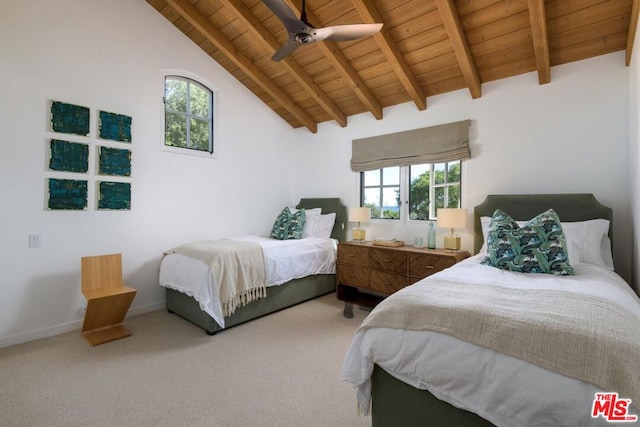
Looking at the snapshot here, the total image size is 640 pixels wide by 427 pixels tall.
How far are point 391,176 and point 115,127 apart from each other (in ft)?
A: 11.1

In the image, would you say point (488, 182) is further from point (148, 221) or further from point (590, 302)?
point (148, 221)

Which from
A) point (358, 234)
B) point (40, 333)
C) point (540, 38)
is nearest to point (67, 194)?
point (40, 333)

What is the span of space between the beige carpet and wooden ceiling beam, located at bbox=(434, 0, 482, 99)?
9.57 feet

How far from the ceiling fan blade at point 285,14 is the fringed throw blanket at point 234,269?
6.90 feet

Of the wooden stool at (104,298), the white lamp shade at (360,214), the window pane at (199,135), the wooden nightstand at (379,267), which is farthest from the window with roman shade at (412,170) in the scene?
the wooden stool at (104,298)

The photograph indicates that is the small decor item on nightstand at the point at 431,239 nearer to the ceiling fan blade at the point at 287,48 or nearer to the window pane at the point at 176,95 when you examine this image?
the ceiling fan blade at the point at 287,48

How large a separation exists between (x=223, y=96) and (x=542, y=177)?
4.12m

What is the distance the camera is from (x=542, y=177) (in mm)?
3016

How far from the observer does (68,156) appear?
303 cm

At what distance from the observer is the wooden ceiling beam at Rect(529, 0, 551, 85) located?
2379mm

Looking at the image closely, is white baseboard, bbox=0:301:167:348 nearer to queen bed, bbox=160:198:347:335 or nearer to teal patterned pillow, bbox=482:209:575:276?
queen bed, bbox=160:198:347:335

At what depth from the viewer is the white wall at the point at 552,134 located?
8.80ft

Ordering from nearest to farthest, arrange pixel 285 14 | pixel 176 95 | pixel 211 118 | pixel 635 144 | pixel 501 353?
pixel 501 353 → pixel 285 14 → pixel 635 144 → pixel 176 95 → pixel 211 118

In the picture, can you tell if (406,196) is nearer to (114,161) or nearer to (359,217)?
(359,217)
